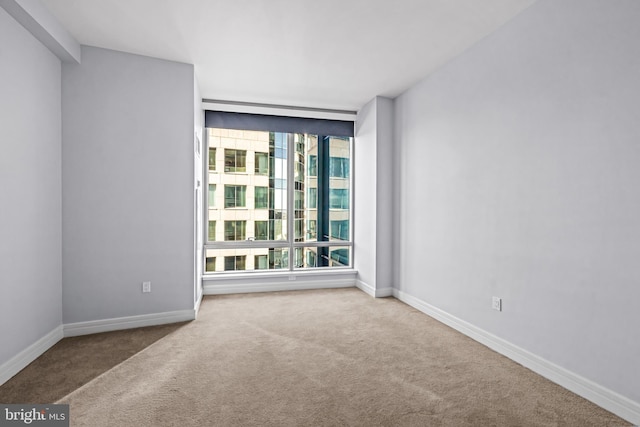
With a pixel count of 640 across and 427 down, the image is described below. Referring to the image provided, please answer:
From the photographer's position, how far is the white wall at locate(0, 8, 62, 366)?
232 cm

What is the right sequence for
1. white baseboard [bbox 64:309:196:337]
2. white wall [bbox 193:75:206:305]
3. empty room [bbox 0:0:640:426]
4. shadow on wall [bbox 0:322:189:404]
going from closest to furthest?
1. empty room [bbox 0:0:640:426]
2. shadow on wall [bbox 0:322:189:404]
3. white baseboard [bbox 64:309:196:337]
4. white wall [bbox 193:75:206:305]

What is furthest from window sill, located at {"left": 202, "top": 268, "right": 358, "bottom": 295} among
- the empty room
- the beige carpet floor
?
the beige carpet floor

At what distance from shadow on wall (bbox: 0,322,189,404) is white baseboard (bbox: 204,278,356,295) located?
1.21 m

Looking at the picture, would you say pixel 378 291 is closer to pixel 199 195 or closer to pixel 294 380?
pixel 294 380

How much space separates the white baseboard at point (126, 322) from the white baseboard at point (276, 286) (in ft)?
3.36

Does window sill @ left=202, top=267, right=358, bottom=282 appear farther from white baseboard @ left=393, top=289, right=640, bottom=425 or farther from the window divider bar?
white baseboard @ left=393, top=289, right=640, bottom=425

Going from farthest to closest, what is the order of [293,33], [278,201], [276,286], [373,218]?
[278,201] < [276,286] < [373,218] < [293,33]

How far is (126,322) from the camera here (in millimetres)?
3301

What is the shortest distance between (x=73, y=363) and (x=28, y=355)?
1.12ft

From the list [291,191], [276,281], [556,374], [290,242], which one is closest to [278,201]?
[291,191]

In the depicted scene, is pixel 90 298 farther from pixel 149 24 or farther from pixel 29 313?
pixel 149 24

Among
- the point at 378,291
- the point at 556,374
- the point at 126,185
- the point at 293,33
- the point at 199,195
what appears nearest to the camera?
the point at 556,374

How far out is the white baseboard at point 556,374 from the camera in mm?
1894

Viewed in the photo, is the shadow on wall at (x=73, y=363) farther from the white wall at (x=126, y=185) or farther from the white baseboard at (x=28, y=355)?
the white wall at (x=126, y=185)
